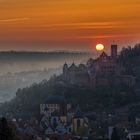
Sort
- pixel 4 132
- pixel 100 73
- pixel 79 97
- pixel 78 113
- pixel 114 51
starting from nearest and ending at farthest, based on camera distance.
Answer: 1. pixel 4 132
2. pixel 78 113
3. pixel 79 97
4. pixel 100 73
5. pixel 114 51

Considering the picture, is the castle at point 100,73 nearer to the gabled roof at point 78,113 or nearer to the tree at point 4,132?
the gabled roof at point 78,113

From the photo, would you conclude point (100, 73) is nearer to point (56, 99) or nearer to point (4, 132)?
point (56, 99)

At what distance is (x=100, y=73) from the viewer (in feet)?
209

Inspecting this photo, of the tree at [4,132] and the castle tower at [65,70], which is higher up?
the castle tower at [65,70]

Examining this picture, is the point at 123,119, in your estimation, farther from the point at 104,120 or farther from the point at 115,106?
the point at 115,106

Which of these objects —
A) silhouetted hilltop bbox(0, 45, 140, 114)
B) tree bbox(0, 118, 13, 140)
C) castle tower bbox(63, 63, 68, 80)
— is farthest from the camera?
castle tower bbox(63, 63, 68, 80)

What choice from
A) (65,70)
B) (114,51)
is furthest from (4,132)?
(65,70)

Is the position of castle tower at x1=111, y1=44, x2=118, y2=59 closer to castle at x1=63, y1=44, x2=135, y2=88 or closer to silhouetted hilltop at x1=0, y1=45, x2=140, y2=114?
castle at x1=63, y1=44, x2=135, y2=88

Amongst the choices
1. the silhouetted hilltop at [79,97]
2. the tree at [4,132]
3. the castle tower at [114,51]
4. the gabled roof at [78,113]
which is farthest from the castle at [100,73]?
the tree at [4,132]

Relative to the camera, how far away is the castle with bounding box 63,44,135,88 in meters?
60.8

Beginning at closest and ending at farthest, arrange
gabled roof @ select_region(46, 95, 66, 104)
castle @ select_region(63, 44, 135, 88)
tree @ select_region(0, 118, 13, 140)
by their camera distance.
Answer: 1. tree @ select_region(0, 118, 13, 140)
2. gabled roof @ select_region(46, 95, 66, 104)
3. castle @ select_region(63, 44, 135, 88)

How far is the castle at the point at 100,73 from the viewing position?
60.8 m

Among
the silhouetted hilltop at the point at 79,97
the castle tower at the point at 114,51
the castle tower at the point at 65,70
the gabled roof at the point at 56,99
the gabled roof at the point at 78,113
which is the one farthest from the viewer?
the castle tower at the point at 65,70

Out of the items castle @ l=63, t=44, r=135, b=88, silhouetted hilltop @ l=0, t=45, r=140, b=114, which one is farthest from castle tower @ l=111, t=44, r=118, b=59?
silhouetted hilltop @ l=0, t=45, r=140, b=114
